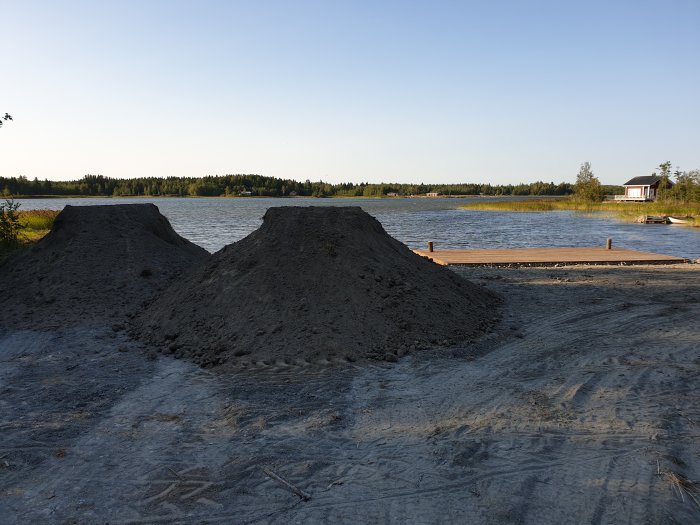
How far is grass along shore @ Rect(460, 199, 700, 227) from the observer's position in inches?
1992

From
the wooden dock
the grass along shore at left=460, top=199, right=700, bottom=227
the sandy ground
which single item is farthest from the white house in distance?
the sandy ground

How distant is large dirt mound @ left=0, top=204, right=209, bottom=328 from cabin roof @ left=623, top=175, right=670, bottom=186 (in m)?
75.5

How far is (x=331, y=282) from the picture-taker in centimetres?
862

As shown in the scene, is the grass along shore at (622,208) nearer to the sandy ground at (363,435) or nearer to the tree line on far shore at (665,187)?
the tree line on far shore at (665,187)

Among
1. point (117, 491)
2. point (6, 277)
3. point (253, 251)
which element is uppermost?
point (253, 251)

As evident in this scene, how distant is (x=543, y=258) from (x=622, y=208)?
48731 mm

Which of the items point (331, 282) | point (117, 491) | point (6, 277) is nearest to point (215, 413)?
point (117, 491)

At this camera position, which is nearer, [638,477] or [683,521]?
[683,521]

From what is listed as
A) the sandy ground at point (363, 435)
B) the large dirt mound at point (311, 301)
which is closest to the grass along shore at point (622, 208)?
the large dirt mound at point (311, 301)

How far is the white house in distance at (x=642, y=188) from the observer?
2815 inches

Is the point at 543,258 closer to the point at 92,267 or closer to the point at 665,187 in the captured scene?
the point at 92,267

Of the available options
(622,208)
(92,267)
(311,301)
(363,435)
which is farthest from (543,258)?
(622,208)

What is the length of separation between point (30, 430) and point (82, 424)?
0.49m

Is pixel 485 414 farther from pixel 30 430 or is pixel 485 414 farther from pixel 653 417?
pixel 30 430
